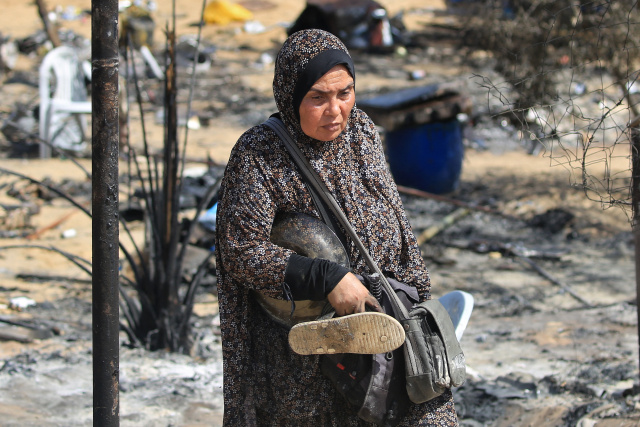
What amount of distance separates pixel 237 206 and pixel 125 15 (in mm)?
13341

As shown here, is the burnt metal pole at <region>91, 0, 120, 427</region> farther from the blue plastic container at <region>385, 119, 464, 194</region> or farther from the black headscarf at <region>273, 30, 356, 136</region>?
the blue plastic container at <region>385, 119, 464, 194</region>

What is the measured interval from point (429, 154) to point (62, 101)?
432 cm

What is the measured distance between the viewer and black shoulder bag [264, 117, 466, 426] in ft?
6.81

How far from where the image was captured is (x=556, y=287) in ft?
19.1

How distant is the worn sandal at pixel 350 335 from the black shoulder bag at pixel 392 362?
0.58ft

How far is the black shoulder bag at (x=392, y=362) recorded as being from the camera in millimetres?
2076

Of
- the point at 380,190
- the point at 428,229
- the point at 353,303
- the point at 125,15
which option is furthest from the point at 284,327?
the point at 125,15

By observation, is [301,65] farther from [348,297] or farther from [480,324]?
[480,324]

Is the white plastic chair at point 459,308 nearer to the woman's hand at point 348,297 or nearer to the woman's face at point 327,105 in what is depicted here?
the woman's hand at point 348,297

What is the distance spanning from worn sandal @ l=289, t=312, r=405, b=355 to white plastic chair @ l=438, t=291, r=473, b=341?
1.20 feet

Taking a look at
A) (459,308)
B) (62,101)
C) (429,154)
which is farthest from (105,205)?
(62,101)

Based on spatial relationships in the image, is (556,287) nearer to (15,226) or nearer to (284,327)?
(284,327)

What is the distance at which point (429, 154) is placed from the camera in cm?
820

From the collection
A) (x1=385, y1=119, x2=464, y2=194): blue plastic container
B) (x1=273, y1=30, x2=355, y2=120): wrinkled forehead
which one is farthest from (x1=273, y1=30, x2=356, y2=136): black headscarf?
(x1=385, y1=119, x2=464, y2=194): blue plastic container
